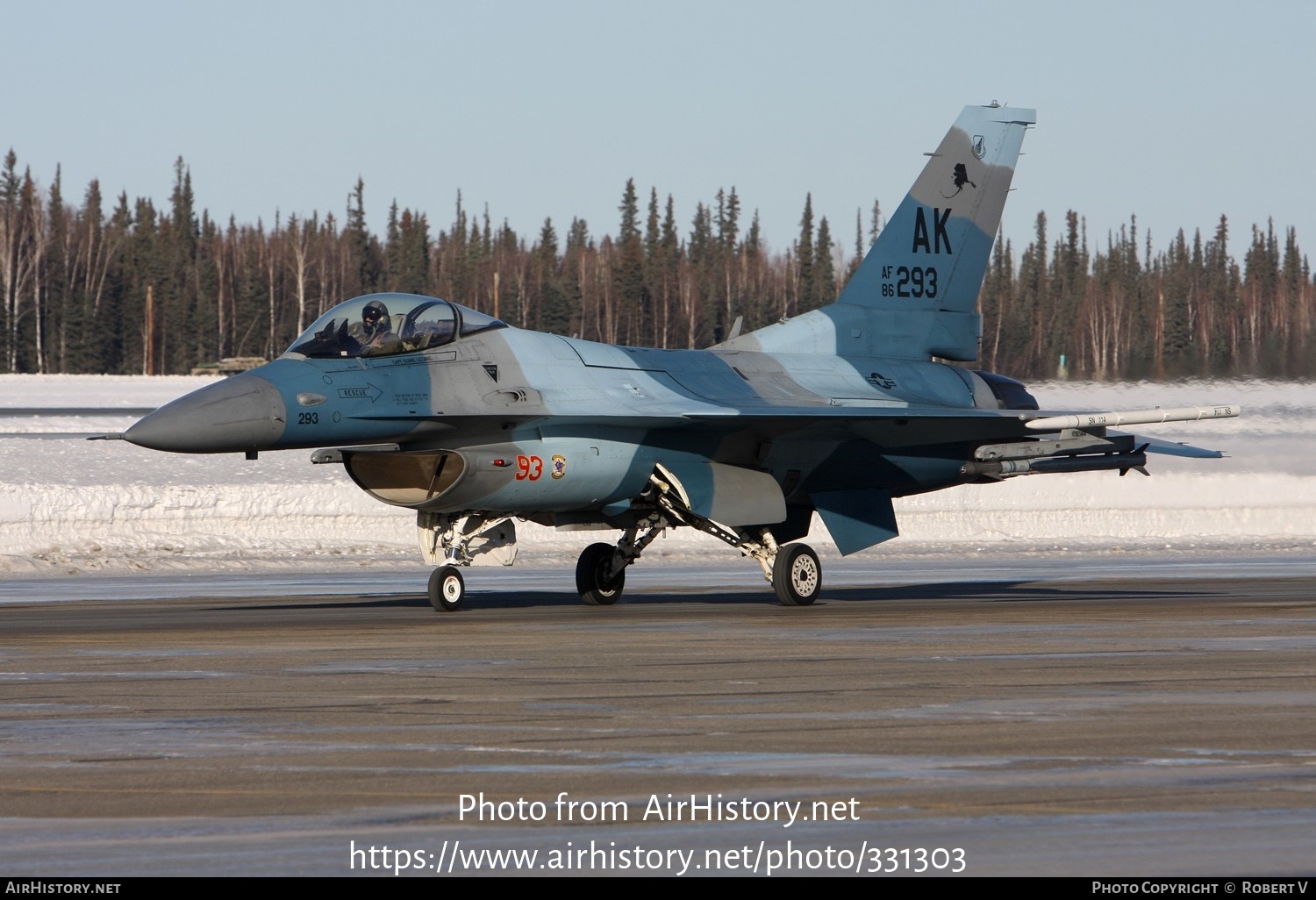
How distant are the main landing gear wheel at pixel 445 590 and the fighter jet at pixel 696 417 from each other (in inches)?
0.7

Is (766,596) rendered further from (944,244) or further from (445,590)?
(944,244)

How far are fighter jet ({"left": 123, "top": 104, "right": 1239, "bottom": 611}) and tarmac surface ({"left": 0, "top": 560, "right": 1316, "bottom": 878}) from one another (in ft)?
5.45

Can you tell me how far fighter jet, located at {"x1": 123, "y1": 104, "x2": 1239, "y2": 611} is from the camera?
14.3 metres

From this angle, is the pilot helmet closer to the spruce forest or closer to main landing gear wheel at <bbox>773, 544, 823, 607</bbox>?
main landing gear wheel at <bbox>773, 544, 823, 607</bbox>

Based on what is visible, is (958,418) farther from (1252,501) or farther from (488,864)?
(1252,501)

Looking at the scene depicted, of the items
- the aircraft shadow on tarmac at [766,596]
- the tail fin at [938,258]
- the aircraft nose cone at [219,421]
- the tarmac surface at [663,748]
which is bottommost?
the aircraft shadow on tarmac at [766,596]

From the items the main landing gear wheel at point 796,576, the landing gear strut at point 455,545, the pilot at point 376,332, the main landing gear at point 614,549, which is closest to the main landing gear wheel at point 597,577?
the main landing gear at point 614,549

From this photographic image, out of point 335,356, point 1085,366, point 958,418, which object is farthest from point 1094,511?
point 335,356

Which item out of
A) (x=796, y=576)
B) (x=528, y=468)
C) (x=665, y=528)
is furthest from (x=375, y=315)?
(x=796, y=576)

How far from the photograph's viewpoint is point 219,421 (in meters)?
13.2

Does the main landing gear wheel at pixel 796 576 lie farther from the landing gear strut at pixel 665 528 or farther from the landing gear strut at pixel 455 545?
the landing gear strut at pixel 455 545

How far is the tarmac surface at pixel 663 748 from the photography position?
539 cm

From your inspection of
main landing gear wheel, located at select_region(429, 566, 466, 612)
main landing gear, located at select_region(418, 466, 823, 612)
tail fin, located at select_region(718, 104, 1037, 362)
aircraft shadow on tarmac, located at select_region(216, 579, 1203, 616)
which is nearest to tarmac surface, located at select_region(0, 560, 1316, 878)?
main landing gear wheel, located at select_region(429, 566, 466, 612)
